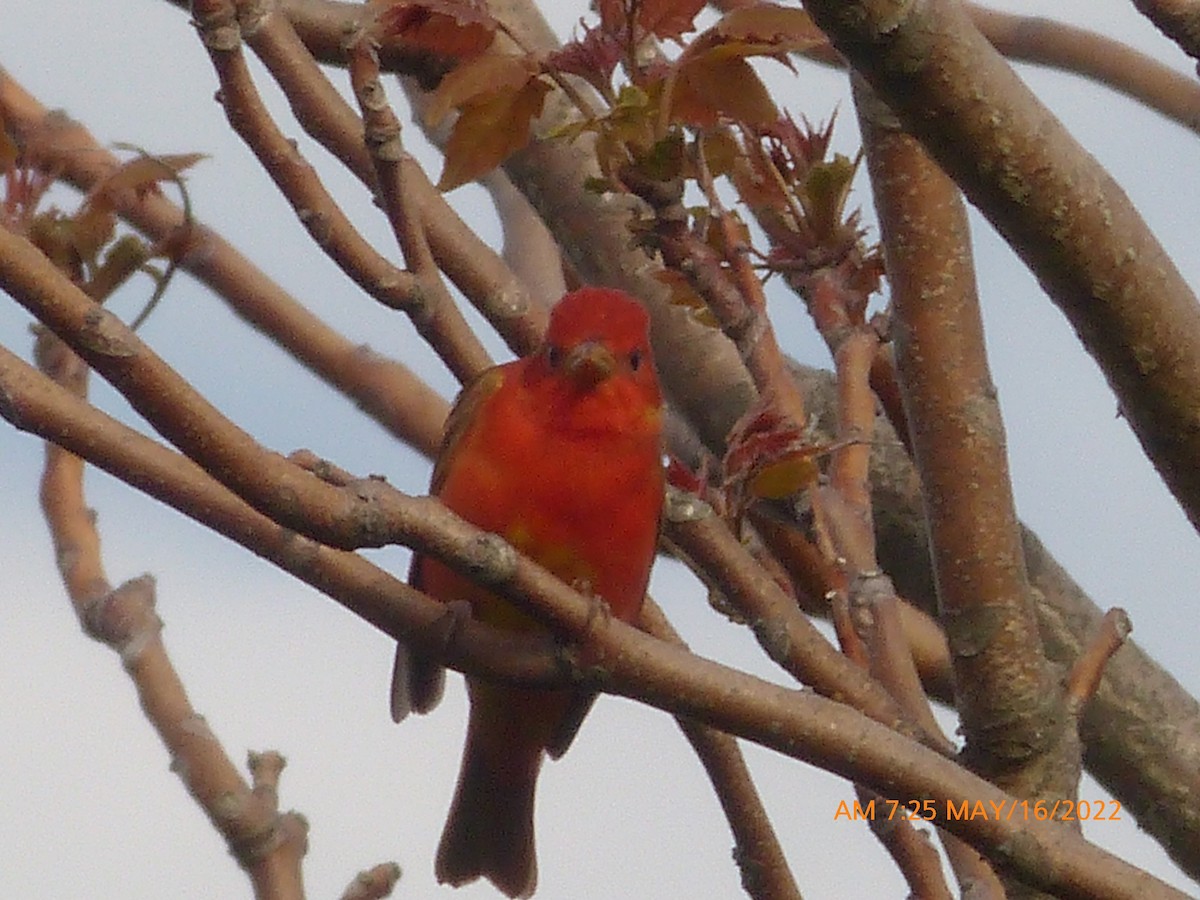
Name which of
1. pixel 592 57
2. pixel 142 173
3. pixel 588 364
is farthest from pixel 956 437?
pixel 142 173

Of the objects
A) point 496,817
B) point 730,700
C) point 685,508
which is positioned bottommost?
point 730,700

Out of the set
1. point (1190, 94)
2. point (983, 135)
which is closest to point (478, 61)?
point (983, 135)

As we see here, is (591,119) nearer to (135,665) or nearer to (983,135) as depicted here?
(983,135)

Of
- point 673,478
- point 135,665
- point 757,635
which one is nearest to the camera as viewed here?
point 757,635

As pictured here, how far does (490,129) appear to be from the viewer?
204 cm

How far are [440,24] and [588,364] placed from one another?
0.70m

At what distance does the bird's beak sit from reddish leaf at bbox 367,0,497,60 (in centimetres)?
63

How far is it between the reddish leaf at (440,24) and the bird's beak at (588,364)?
2.07 ft

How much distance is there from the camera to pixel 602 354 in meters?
2.58

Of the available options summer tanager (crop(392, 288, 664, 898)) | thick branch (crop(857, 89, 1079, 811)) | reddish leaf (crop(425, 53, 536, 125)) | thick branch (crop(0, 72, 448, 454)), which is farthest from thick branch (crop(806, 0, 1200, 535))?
thick branch (crop(0, 72, 448, 454))

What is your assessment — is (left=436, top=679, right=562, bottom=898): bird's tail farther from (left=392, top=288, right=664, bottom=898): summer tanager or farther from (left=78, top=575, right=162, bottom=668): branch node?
(left=78, top=575, right=162, bottom=668): branch node

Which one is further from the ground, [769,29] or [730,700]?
[769,29]

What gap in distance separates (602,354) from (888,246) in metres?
0.66

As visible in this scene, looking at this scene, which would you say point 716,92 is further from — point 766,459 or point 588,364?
point 588,364
